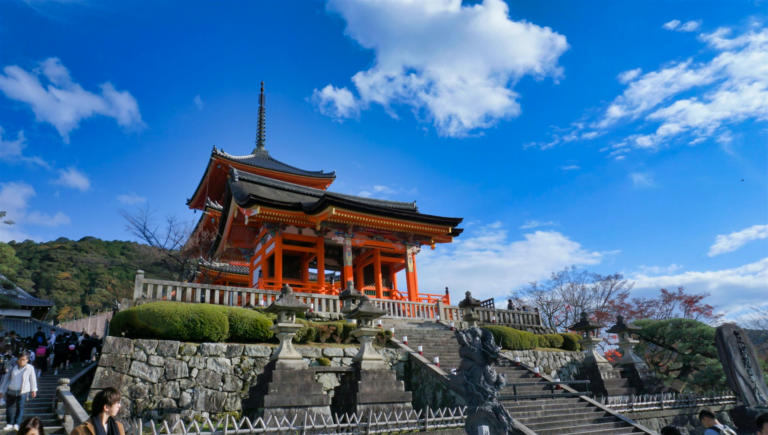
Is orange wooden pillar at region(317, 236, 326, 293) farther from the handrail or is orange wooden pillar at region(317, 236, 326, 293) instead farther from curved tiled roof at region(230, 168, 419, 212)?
the handrail

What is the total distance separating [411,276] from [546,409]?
1017cm

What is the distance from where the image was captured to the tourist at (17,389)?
7.96m

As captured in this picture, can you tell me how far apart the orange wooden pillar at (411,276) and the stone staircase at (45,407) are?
12353 mm

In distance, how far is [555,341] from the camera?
1692cm

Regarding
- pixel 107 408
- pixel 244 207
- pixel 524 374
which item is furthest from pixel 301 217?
pixel 107 408

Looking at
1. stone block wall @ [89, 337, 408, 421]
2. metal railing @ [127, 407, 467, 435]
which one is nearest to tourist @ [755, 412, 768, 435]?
metal railing @ [127, 407, 467, 435]

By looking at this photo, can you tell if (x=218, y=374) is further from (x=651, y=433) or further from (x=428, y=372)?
(x=651, y=433)

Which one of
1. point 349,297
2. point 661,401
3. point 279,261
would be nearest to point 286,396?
Result: point 349,297

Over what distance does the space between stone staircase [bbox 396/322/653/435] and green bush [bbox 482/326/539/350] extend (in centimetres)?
107

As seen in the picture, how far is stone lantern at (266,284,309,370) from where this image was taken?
918cm

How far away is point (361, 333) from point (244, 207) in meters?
9.51

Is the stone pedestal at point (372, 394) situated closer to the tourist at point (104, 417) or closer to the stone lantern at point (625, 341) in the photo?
the tourist at point (104, 417)

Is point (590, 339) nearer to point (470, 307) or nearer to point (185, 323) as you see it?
point (470, 307)

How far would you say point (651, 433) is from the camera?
34.2 ft
